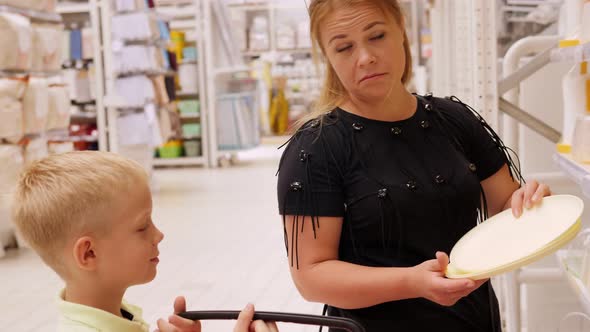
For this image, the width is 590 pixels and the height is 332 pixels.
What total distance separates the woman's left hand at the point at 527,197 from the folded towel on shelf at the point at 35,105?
14.3ft

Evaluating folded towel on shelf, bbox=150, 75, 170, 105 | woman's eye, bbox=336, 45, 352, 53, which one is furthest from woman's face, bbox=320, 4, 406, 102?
folded towel on shelf, bbox=150, 75, 170, 105

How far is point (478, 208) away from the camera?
A: 63.7 inches

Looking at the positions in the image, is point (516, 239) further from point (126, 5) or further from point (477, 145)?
point (126, 5)

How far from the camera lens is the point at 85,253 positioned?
1353 mm

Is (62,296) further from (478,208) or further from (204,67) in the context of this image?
(204,67)

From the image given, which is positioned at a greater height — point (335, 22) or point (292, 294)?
point (335, 22)

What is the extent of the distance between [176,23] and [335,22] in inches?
360

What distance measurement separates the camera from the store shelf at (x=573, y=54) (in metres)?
1.72

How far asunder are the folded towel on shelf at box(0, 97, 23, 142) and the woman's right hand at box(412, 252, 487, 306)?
13.6 ft

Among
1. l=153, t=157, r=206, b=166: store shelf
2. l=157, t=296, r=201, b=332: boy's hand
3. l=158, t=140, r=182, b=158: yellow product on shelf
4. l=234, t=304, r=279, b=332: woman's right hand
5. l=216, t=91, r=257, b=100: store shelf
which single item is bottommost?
l=153, t=157, r=206, b=166: store shelf

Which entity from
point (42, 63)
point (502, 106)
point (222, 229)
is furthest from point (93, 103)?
point (502, 106)

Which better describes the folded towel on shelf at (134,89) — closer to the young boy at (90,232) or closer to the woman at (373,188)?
the woman at (373,188)

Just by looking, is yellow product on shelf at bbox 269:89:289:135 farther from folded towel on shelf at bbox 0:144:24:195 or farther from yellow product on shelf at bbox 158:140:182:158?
folded towel on shelf at bbox 0:144:24:195

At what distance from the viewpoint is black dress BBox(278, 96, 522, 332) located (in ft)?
4.89
